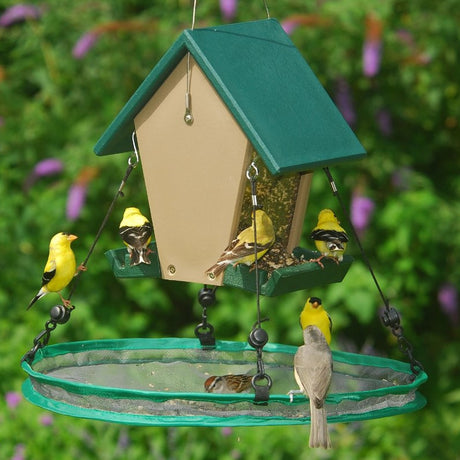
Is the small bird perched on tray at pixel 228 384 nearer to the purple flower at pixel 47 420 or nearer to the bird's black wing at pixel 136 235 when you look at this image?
the bird's black wing at pixel 136 235

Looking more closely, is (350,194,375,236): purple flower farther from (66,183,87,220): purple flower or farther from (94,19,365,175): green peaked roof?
(94,19,365,175): green peaked roof

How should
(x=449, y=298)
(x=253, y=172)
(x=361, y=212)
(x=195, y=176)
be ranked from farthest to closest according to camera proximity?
(x=449, y=298) → (x=361, y=212) → (x=195, y=176) → (x=253, y=172)

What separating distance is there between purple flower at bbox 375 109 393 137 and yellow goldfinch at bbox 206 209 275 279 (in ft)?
9.21

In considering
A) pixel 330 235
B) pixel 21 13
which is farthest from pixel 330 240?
pixel 21 13

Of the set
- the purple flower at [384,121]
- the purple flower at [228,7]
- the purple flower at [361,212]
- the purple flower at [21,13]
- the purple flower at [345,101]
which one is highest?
the purple flower at [228,7]

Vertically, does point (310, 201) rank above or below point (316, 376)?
below

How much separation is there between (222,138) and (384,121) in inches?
109

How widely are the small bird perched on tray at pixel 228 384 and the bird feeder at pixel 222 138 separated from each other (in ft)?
0.96

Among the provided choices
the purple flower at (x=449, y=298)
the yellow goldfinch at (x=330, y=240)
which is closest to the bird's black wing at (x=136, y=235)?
the yellow goldfinch at (x=330, y=240)

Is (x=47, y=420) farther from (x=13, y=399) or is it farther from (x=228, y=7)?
(x=228, y=7)

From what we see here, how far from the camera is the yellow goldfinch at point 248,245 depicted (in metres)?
2.93

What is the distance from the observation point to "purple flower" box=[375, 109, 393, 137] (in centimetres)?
565

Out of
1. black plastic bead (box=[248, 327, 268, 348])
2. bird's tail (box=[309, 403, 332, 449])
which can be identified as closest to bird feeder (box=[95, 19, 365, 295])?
black plastic bead (box=[248, 327, 268, 348])

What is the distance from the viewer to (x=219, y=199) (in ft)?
10.2
